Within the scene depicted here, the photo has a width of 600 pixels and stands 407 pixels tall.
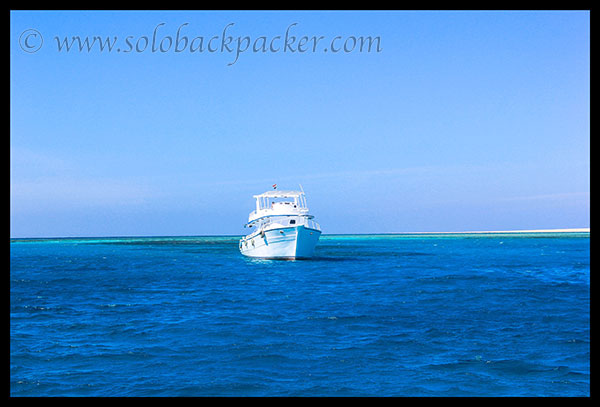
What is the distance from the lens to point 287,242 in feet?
192

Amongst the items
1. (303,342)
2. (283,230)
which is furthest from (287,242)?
(303,342)

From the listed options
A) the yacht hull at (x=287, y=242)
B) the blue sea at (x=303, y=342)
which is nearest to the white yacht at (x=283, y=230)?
the yacht hull at (x=287, y=242)

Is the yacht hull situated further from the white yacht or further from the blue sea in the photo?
the blue sea

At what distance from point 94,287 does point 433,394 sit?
107ft

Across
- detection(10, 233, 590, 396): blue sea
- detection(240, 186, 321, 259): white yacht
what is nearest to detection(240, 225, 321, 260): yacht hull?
detection(240, 186, 321, 259): white yacht

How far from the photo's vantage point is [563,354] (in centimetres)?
1617

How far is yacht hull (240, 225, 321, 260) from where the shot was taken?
5781 cm

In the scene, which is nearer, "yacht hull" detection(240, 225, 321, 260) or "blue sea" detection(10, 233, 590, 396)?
→ "blue sea" detection(10, 233, 590, 396)

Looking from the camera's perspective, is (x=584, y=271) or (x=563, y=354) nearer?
(x=563, y=354)

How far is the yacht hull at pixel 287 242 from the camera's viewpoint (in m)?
57.8
